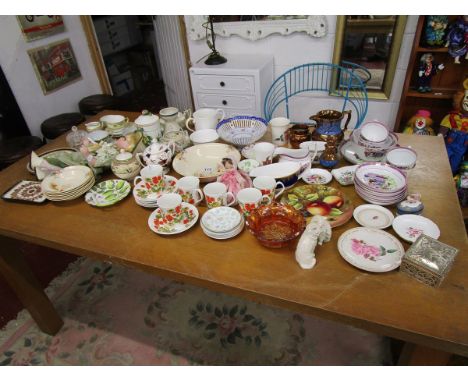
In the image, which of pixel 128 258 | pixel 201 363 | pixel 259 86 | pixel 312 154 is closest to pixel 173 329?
pixel 201 363

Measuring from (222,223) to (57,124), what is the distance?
2317 mm

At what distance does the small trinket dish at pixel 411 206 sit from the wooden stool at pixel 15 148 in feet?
8.14

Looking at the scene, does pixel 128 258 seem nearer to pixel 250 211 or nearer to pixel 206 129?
pixel 250 211

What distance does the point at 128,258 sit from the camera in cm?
110

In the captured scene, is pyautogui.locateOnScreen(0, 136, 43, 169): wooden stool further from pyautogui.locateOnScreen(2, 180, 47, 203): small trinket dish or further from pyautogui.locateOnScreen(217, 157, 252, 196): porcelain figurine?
pyautogui.locateOnScreen(217, 157, 252, 196): porcelain figurine

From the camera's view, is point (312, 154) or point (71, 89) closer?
point (312, 154)

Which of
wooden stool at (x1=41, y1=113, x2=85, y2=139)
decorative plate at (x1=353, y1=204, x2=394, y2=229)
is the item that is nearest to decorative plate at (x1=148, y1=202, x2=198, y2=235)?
decorative plate at (x1=353, y1=204, x2=394, y2=229)

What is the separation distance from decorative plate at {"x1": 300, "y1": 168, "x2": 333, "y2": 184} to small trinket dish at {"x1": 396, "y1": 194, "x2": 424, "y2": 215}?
0.28 metres

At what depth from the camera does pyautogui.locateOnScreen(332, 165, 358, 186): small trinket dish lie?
1.32 meters

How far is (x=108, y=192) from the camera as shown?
1384 mm

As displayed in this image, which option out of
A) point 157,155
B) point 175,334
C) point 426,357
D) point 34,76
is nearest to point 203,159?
point 157,155

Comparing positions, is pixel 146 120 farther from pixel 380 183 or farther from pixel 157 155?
pixel 380 183

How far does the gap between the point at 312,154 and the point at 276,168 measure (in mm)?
203
